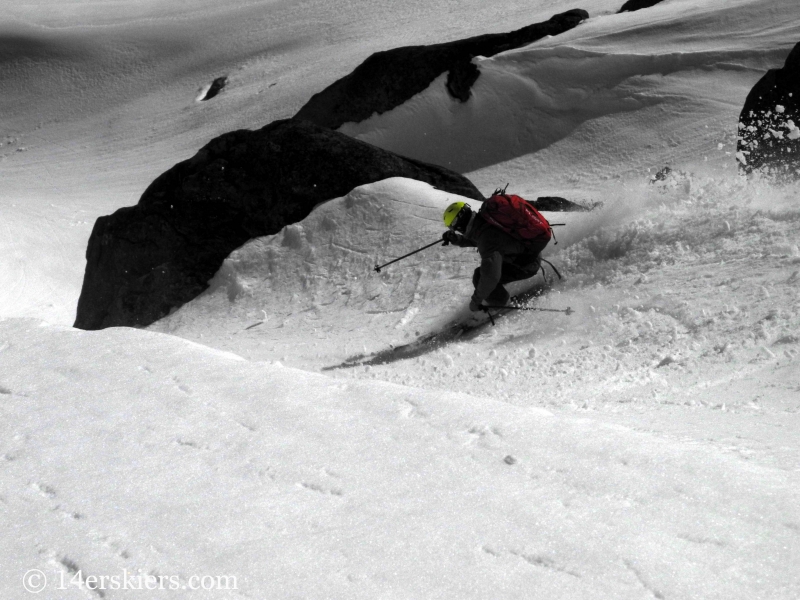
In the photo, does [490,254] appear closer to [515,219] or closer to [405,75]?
[515,219]

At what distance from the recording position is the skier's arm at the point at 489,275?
6918mm

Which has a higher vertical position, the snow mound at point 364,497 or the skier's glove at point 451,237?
the snow mound at point 364,497

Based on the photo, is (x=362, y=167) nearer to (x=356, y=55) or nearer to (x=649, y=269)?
(x=649, y=269)

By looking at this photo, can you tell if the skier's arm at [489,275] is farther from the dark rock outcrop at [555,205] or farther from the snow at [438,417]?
the dark rock outcrop at [555,205]

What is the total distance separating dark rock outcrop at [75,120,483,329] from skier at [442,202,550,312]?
6.96 feet

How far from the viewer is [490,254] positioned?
22.9 ft

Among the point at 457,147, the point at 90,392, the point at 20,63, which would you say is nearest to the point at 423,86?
the point at 457,147

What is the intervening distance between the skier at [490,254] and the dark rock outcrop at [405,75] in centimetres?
1058

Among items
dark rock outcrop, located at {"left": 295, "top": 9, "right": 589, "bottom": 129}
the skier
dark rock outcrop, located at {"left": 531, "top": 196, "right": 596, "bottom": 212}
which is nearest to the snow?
the skier

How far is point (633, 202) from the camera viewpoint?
24.7 ft

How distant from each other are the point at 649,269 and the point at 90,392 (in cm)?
475

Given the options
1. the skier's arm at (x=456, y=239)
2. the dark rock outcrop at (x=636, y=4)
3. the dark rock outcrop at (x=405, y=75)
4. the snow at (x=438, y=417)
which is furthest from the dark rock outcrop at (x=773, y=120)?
the dark rock outcrop at (x=636, y=4)

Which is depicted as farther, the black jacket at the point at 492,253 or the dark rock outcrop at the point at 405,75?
the dark rock outcrop at the point at 405,75

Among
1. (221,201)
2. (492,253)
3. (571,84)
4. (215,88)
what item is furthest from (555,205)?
(215,88)
